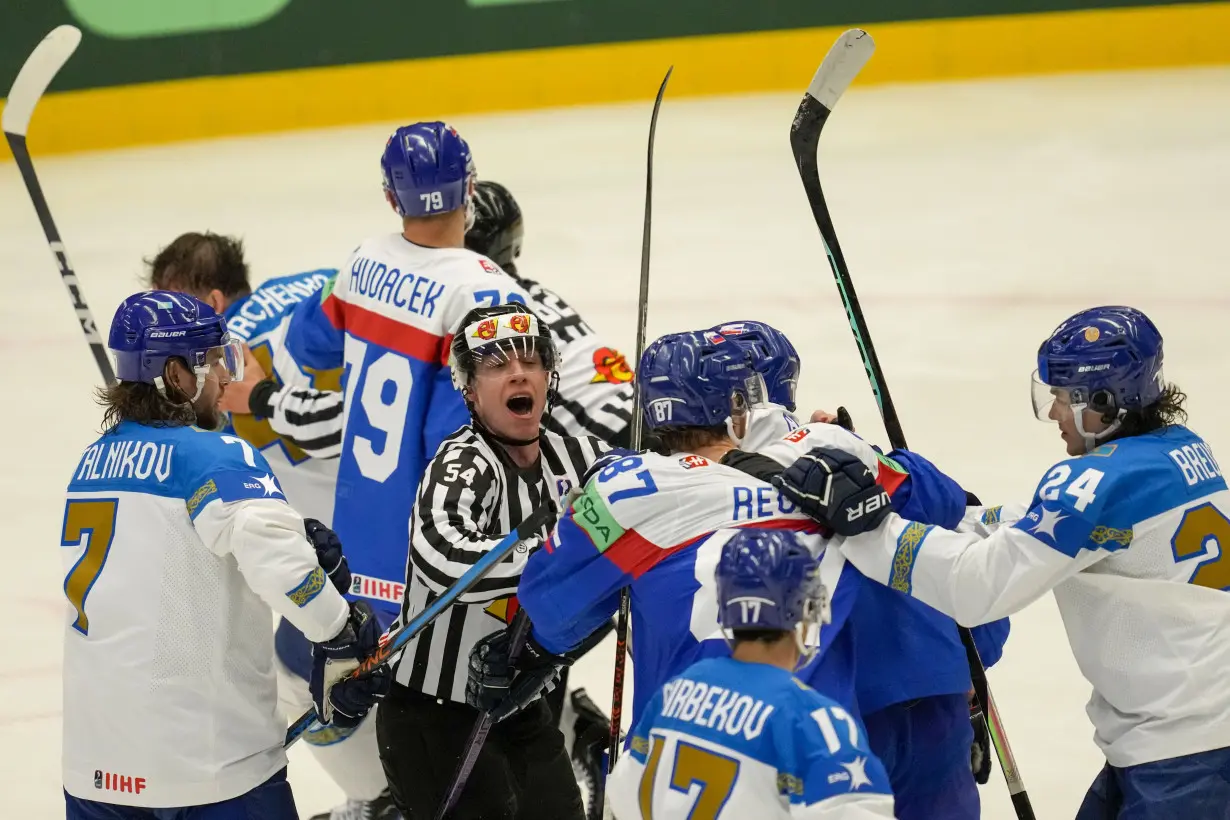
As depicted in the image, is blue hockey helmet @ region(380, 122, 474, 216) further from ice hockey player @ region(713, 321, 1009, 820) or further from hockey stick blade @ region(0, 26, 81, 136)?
hockey stick blade @ region(0, 26, 81, 136)

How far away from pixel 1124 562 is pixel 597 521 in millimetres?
798

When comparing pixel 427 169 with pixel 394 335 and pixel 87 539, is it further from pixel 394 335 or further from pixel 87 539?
pixel 87 539

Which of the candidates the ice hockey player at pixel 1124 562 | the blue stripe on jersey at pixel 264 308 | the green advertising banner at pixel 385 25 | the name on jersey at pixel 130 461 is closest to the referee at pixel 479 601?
the name on jersey at pixel 130 461

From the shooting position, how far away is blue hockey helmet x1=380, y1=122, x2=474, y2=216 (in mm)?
3580

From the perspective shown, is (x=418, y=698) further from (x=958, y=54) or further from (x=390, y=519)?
(x=958, y=54)

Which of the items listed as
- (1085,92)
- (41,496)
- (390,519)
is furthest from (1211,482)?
(1085,92)

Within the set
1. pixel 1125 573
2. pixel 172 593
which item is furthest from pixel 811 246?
pixel 172 593

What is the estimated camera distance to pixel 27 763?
4297 millimetres

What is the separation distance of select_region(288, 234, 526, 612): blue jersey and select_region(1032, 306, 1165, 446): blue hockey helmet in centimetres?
118

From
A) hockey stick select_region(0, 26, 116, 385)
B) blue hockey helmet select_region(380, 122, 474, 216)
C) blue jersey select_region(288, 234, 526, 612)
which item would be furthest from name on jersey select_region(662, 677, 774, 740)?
hockey stick select_region(0, 26, 116, 385)

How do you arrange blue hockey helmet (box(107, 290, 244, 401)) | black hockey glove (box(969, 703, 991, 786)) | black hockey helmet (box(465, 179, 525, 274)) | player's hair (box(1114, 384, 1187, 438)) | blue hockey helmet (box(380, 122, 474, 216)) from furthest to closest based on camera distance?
black hockey helmet (box(465, 179, 525, 274))
blue hockey helmet (box(380, 122, 474, 216))
black hockey glove (box(969, 703, 991, 786))
blue hockey helmet (box(107, 290, 244, 401))
player's hair (box(1114, 384, 1187, 438))

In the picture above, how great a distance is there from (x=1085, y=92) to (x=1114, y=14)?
69 cm

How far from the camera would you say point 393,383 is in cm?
351

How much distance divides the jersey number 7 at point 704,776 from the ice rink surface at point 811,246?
6.10 feet
